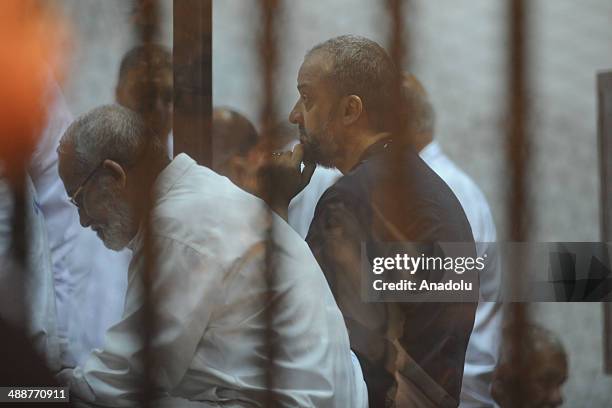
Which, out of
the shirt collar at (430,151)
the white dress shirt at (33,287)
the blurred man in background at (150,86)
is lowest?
the white dress shirt at (33,287)

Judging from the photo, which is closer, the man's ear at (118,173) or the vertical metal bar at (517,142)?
the vertical metal bar at (517,142)

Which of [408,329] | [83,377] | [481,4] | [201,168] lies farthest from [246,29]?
[83,377]

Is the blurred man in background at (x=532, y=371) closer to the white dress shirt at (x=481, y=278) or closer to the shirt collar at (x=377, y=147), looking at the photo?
the white dress shirt at (x=481, y=278)

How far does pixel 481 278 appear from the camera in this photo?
2.13 m

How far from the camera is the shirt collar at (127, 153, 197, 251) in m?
2.20

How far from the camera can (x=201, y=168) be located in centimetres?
219

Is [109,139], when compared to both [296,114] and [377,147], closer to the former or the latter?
[296,114]

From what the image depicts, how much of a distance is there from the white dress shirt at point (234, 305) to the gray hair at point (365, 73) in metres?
0.34

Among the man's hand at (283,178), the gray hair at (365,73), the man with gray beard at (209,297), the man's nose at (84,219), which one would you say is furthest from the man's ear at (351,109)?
the man's nose at (84,219)

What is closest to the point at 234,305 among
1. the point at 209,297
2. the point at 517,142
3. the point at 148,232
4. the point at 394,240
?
the point at 209,297

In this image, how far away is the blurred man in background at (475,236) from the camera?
2.13 metres

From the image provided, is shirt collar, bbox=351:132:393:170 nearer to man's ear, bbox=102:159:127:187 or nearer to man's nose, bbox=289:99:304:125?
man's nose, bbox=289:99:304:125

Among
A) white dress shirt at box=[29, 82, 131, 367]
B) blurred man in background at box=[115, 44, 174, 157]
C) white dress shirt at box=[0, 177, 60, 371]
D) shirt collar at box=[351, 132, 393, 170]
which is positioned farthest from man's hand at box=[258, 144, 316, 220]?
white dress shirt at box=[0, 177, 60, 371]

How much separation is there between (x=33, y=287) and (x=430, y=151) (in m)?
1.02
